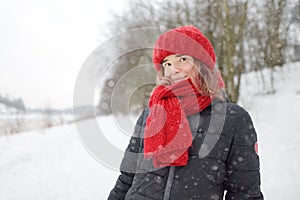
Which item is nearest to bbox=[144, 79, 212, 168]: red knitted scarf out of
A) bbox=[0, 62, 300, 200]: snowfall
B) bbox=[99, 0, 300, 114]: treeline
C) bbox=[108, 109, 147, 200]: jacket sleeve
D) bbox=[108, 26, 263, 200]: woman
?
bbox=[108, 26, 263, 200]: woman

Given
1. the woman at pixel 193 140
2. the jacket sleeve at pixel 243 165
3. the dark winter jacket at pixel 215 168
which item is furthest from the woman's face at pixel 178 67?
the jacket sleeve at pixel 243 165

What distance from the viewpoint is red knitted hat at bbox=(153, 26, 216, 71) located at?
4.79ft

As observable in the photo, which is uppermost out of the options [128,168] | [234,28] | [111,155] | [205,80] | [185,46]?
[234,28]

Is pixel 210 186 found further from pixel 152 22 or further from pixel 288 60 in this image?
pixel 288 60

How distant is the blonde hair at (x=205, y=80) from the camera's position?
139 centimetres

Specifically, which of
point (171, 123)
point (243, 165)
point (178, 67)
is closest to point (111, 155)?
point (171, 123)

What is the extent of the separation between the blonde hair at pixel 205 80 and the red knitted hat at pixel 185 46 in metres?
0.04

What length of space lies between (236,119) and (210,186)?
0.38 m

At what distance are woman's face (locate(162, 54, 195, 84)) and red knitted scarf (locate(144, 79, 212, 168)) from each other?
0.15 ft

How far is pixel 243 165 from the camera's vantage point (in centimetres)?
123

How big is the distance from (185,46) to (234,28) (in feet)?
20.0

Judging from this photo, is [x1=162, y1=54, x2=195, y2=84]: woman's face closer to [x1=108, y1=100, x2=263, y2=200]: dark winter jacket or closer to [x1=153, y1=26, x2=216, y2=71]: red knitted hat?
[x1=153, y1=26, x2=216, y2=71]: red knitted hat

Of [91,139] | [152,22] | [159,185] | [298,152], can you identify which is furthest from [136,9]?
[159,185]

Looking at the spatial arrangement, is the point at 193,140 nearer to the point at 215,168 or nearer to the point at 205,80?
the point at 215,168
